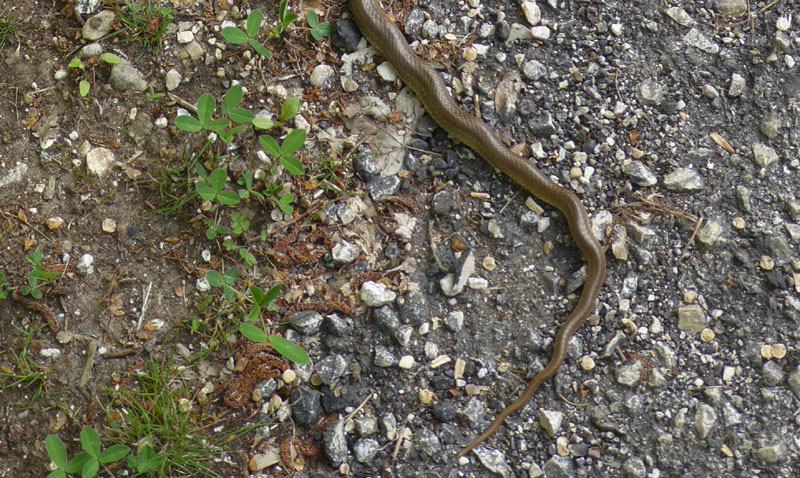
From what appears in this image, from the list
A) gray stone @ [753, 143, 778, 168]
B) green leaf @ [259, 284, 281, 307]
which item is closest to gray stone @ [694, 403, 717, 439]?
gray stone @ [753, 143, 778, 168]

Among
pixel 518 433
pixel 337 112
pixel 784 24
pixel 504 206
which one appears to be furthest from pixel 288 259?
pixel 784 24

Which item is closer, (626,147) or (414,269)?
(414,269)

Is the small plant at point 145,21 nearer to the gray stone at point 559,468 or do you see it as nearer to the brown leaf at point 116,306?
the brown leaf at point 116,306

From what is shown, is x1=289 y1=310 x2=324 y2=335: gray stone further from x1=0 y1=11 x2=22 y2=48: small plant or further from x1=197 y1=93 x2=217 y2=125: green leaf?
x1=0 y1=11 x2=22 y2=48: small plant

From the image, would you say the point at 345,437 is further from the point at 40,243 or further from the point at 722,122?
the point at 722,122

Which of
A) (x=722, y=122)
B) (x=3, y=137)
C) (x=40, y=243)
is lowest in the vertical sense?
(x=40, y=243)

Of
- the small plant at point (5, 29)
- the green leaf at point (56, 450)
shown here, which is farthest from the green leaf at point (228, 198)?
the small plant at point (5, 29)
